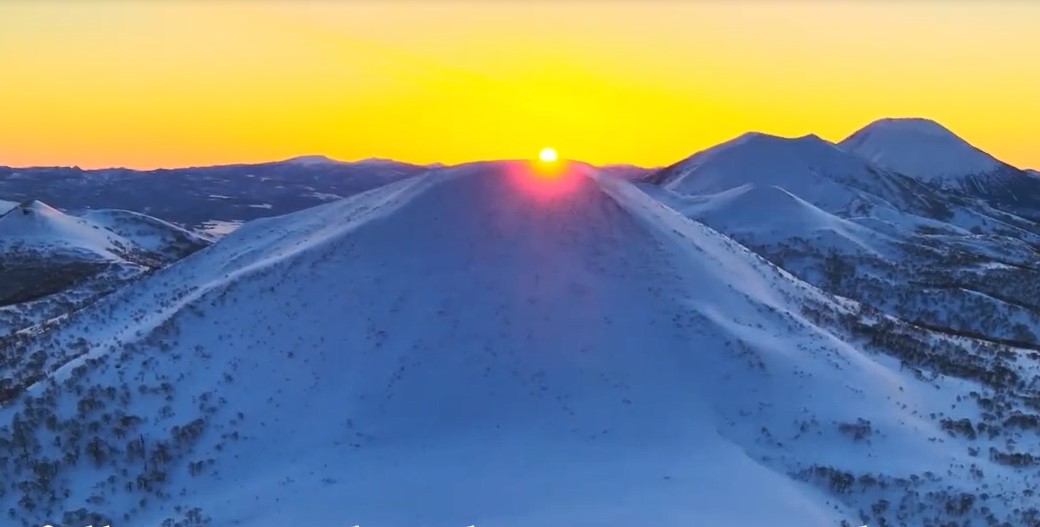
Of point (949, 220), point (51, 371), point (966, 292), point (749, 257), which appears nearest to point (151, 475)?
point (51, 371)

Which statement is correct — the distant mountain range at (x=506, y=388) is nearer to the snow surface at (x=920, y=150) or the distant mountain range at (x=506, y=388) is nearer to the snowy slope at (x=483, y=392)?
the snowy slope at (x=483, y=392)

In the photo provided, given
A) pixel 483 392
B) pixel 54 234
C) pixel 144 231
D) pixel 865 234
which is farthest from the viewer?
pixel 144 231

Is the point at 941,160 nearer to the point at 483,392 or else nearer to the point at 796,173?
the point at 796,173

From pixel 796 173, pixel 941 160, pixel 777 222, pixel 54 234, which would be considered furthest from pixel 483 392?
pixel 941 160

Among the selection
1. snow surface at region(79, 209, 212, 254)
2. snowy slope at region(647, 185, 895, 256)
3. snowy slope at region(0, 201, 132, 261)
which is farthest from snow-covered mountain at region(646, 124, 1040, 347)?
snowy slope at region(0, 201, 132, 261)

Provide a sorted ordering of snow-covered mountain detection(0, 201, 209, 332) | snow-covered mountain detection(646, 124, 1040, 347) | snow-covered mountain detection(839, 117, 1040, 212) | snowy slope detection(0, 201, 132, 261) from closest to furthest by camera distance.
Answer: snow-covered mountain detection(646, 124, 1040, 347) → snow-covered mountain detection(0, 201, 209, 332) → snowy slope detection(0, 201, 132, 261) → snow-covered mountain detection(839, 117, 1040, 212)

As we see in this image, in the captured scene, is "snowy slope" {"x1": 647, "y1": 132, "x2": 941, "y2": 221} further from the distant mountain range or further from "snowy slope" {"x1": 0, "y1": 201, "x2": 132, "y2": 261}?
the distant mountain range
